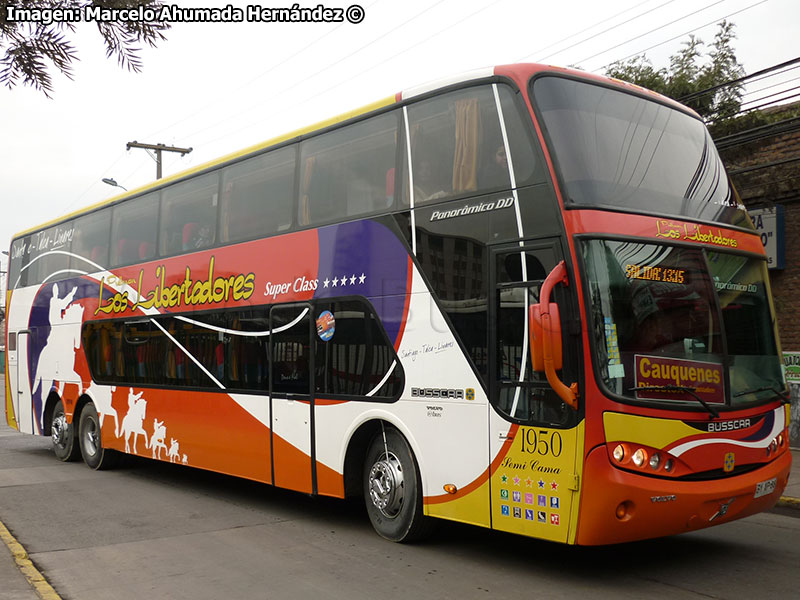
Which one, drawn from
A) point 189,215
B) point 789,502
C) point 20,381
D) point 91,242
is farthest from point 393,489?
point 20,381

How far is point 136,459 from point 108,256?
11.7 ft

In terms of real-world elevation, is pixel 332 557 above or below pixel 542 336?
below

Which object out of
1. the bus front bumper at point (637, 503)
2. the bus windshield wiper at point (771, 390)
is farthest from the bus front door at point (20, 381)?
the bus windshield wiper at point (771, 390)

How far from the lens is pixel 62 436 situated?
14.4m

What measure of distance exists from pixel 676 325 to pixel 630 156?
1396 mm

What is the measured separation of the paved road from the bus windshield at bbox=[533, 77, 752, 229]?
9.09 feet

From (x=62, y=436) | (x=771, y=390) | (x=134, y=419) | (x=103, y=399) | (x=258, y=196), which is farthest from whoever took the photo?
(x=62, y=436)

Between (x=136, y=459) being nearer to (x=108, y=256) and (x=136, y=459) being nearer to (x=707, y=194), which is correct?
(x=108, y=256)

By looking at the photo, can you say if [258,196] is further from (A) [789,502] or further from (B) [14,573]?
(A) [789,502]

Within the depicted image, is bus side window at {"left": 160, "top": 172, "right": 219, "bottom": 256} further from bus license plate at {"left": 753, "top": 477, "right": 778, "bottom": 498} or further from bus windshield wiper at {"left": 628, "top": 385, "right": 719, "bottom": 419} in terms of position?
bus license plate at {"left": 753, "top": 477, "right": 778, "bottom": 498}

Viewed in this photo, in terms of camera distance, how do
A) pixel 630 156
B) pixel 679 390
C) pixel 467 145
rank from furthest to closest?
1. pixel 467 145
2. pixel 630 156
3. pixel 679 390

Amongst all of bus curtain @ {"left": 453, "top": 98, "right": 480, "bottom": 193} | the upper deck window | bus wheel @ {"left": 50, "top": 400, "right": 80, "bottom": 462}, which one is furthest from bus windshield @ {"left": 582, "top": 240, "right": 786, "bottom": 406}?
bus wheel @ {"left": 50, "top": 400, "right": 80, "bottom": 462}

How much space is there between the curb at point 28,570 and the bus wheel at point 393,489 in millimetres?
2830

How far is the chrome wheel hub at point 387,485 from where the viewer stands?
7.61 meters
